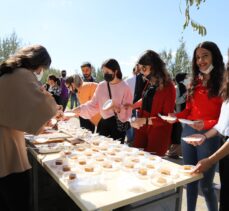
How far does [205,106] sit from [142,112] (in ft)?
1.90

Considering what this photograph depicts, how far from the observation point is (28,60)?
4.82ft

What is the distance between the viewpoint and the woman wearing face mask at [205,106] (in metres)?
1.72

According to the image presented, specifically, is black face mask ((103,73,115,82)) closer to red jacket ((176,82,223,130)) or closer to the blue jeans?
red jacket ((176,82,223,130))

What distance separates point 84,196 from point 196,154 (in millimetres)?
1073

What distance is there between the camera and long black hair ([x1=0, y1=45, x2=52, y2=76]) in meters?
1.37

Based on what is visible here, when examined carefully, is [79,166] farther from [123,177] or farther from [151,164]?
[151,164]

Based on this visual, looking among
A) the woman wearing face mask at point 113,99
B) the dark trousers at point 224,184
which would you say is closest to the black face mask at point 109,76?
the woman wearing face mask at point 113,99

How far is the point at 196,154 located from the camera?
1.87m

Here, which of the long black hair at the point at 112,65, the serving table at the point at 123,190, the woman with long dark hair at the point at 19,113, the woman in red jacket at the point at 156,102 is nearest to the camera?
the serving table at the point at 123,190

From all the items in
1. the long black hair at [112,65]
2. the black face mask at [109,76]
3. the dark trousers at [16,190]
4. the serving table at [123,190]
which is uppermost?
the long black hair at [112,65]

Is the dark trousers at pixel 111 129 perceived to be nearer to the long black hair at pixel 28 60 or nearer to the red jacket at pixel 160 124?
the red jacket at pixel 160 124

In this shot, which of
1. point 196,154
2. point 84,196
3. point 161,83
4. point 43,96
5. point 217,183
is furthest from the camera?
point 217,183

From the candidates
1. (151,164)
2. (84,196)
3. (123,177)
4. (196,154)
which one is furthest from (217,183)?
(84,196)

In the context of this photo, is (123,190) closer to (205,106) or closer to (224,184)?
(224,184)
